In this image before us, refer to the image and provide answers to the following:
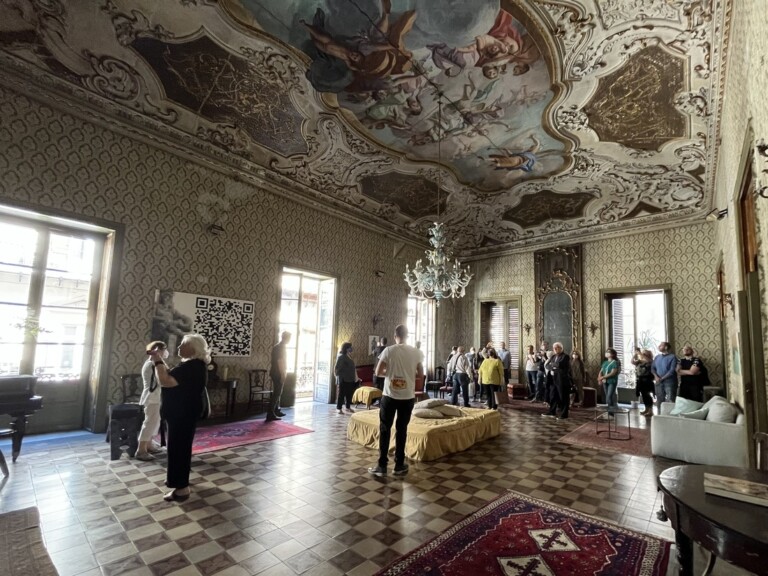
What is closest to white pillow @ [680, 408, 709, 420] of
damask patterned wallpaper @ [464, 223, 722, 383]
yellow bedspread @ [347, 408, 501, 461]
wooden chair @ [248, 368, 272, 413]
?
yellow bedspread @ [347, 408, 501, 461]

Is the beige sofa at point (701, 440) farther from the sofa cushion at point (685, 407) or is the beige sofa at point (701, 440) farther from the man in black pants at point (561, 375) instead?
the man in black pants at point (561, 375)

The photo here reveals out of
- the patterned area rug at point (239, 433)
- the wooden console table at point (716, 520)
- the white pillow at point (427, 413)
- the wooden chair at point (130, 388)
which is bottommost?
the patterned area rug at point (239, 433)

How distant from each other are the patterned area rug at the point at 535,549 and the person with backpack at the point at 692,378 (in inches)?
252

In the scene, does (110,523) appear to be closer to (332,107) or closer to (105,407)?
(105,407)

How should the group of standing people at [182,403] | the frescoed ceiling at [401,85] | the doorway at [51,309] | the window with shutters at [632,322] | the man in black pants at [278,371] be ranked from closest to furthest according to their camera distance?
the group of standing people at [182,403]
the frescoed ceiling at [401,85]
the doorway at [51,309]
the man in black pants at [278,371]
the window with shutters at [632,322]

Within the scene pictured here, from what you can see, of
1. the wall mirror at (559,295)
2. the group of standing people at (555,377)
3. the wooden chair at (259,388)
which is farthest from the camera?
the wall mirror at (559,295)

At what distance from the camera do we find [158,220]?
22.1ft

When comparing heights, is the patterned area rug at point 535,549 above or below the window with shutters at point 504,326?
below

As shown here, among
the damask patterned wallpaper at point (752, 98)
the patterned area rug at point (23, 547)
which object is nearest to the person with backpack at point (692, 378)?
the damask patterned wallpaper at point (752, 98)

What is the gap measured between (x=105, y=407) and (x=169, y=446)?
334 cm

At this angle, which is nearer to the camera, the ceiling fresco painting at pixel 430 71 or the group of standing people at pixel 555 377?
the ceiling fresco painting at pixel 430 71

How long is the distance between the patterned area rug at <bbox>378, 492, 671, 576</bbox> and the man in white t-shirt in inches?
51.3

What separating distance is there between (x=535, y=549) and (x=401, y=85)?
6.23 m

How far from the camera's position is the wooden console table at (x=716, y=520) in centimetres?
145
